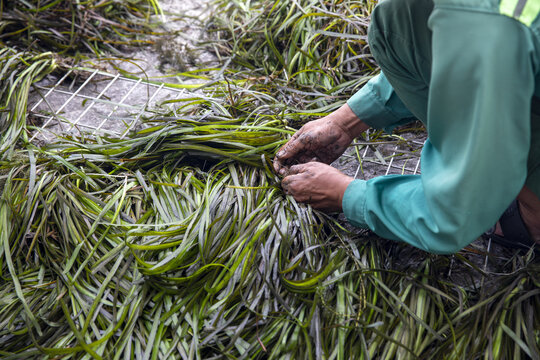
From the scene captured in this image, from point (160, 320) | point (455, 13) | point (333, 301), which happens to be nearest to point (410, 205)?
point (333, 301)

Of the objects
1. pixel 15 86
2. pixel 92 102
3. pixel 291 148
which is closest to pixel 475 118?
pixel 291 148

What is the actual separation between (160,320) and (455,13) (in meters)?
1.00

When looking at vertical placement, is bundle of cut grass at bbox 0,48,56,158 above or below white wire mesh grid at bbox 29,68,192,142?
above

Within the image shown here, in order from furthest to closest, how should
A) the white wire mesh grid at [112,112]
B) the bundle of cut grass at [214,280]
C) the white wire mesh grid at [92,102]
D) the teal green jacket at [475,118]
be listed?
the white wire mesh grid at [92,102] → the white wire mesh grid at [112,112] → the bundle of cut grass at [214,280] → the teal green jacket at [475,118]

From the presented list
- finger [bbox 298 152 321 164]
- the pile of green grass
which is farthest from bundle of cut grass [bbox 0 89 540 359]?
finger [bbox 298 152 321 164]

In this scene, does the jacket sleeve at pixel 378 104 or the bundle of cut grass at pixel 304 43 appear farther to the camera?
the bundle of cut grass at pixel 304 43

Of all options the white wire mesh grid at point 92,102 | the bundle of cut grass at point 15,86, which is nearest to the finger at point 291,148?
the white wire mesh grid at point 92,102

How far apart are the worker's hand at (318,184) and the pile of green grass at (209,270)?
0.14 feet

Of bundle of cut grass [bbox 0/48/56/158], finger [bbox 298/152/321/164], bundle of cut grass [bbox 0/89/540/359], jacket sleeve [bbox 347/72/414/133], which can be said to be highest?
jacket sleeve [bbox 347/72/414/133]

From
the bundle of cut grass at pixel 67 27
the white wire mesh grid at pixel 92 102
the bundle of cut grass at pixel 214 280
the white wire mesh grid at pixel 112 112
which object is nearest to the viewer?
the bundle of cut grass at pixel 214 280

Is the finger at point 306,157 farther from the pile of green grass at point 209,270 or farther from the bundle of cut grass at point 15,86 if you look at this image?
the bundle of cut grass at point 15,86

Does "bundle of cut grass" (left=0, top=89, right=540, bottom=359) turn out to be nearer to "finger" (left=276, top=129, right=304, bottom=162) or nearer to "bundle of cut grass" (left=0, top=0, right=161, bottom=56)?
"finger" (left=276, top=129, right=304, bottom=162)

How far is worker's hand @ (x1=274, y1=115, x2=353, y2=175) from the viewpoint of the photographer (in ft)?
4.99

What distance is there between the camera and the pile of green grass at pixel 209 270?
121 centimetres
